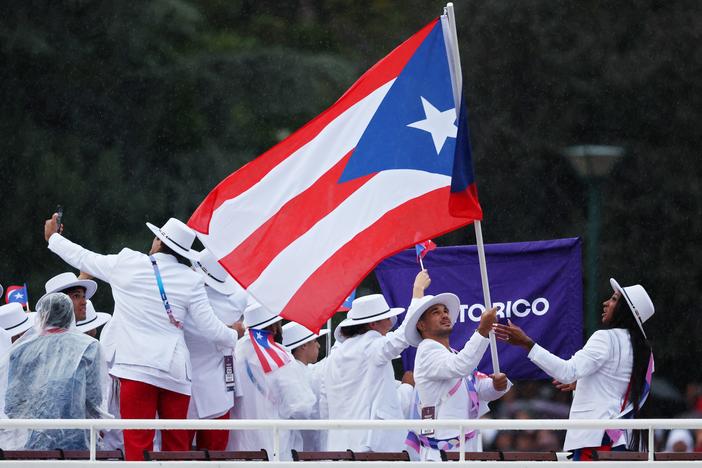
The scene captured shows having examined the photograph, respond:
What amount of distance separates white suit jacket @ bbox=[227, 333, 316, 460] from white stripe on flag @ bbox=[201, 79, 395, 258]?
1476 millimetres

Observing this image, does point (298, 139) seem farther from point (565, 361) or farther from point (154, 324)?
point (565, 361)

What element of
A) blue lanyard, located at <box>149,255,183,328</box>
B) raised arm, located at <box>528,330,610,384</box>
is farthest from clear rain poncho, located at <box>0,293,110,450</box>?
raised arm, located at <box>528,330,610,384</box>

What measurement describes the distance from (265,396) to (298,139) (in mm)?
1922

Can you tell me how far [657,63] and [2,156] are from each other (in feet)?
28.1

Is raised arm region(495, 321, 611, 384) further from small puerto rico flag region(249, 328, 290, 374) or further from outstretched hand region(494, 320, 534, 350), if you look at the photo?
small puerto rico flag region(249, 328, 290, 374)

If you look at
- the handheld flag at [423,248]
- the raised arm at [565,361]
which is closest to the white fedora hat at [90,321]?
the handheld flag at [423,248]

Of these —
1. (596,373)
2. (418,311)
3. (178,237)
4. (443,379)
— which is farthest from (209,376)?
(596,373)

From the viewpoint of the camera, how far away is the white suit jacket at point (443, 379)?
7.96 m

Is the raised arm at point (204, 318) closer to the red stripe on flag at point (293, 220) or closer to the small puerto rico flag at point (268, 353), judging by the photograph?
the small puerto rico flag at point (268, 353)

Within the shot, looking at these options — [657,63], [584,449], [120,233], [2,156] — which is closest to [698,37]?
[657,63]

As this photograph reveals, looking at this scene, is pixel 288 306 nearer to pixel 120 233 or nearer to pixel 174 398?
pixel 174 398

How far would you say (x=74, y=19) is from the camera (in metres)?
20.6

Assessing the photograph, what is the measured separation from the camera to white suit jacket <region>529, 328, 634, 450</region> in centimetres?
809

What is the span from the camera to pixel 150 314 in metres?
8.51
